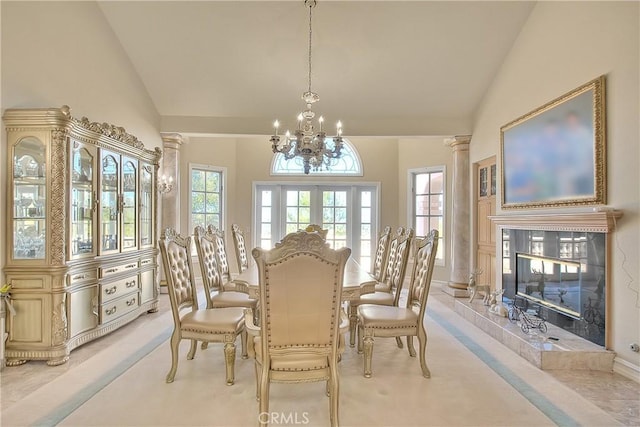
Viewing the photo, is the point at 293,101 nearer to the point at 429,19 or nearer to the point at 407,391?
the point at 429,19

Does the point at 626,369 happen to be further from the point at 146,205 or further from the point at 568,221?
the point at 146,205

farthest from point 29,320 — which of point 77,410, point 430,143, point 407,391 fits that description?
point 430,143

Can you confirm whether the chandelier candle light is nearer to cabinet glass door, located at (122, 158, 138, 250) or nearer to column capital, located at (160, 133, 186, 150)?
column capital, located at (160, 133, 186, 150)

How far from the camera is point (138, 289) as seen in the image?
4148 millimetres

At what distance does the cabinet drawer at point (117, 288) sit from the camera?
138 inches

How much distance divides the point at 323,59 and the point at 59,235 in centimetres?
355

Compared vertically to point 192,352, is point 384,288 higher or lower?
higher

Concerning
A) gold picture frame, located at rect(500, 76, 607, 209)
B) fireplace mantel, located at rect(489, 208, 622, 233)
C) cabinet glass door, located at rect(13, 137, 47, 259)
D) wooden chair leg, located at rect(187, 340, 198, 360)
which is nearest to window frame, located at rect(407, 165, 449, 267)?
gold picture frame, located at rect(500, 76, 607, 209)

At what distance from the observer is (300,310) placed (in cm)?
193

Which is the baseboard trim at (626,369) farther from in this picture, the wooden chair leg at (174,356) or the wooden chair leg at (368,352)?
the wooden chair leg at (174,356)

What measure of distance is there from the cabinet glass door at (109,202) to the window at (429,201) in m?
4.67

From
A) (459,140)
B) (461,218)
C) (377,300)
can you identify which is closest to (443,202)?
(461,218)

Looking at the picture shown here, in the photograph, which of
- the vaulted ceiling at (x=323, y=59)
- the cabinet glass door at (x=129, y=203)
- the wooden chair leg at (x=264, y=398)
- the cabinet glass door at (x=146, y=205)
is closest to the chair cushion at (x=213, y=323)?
the wooden chair leg at (x=264, y=398)

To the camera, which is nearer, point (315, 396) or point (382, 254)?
point (315, 396)
